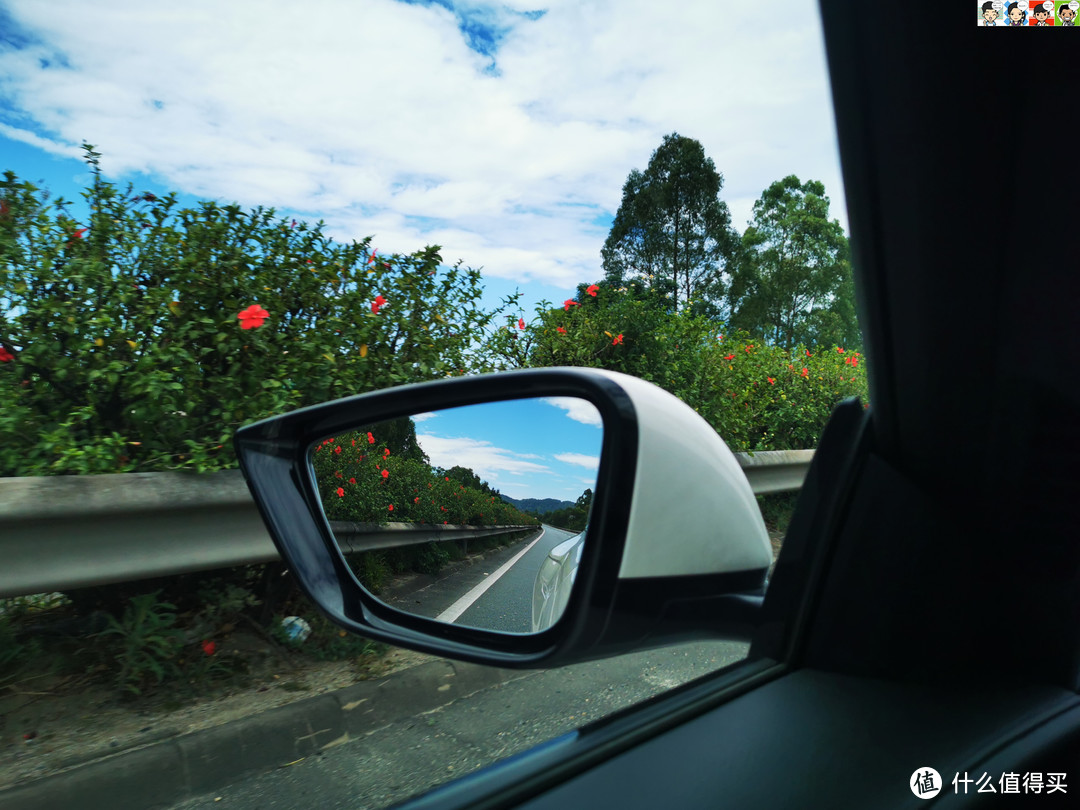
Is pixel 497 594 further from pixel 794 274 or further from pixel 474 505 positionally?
pixel 794 274

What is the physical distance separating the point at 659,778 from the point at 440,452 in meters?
0.72

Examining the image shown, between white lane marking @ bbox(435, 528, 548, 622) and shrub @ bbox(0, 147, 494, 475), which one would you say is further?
shrub @ bbox(0, 147, 494, 475)

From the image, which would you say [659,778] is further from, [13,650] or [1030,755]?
[13,650]

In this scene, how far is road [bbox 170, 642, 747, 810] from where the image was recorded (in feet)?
7.45

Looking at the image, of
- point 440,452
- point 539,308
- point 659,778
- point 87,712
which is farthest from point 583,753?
point 539,308

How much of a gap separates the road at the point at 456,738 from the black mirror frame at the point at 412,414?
3.22 ft

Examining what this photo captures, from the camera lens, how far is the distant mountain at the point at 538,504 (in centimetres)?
121

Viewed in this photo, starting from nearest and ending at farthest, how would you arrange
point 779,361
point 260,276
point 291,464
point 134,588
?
1. point 291,464
2. point 134,588
3. point 260,276
4. point 779,361

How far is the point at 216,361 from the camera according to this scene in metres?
3.60

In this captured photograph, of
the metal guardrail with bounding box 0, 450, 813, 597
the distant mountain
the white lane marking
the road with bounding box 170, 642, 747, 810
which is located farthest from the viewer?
the metal guardrail with bounding box 0, 450, 813, 597

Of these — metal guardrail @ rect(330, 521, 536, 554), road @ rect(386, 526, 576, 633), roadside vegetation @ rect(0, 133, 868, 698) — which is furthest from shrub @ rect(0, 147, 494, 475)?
road @ rect(386, 526, 576, 633)

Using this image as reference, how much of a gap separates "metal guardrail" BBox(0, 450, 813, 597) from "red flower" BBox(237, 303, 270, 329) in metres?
0.82

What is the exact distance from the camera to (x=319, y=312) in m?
4.09

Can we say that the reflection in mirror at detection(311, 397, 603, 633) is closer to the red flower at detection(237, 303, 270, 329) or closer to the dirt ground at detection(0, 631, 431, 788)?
the dirt ground at detection(0, 631, 431, 788)
